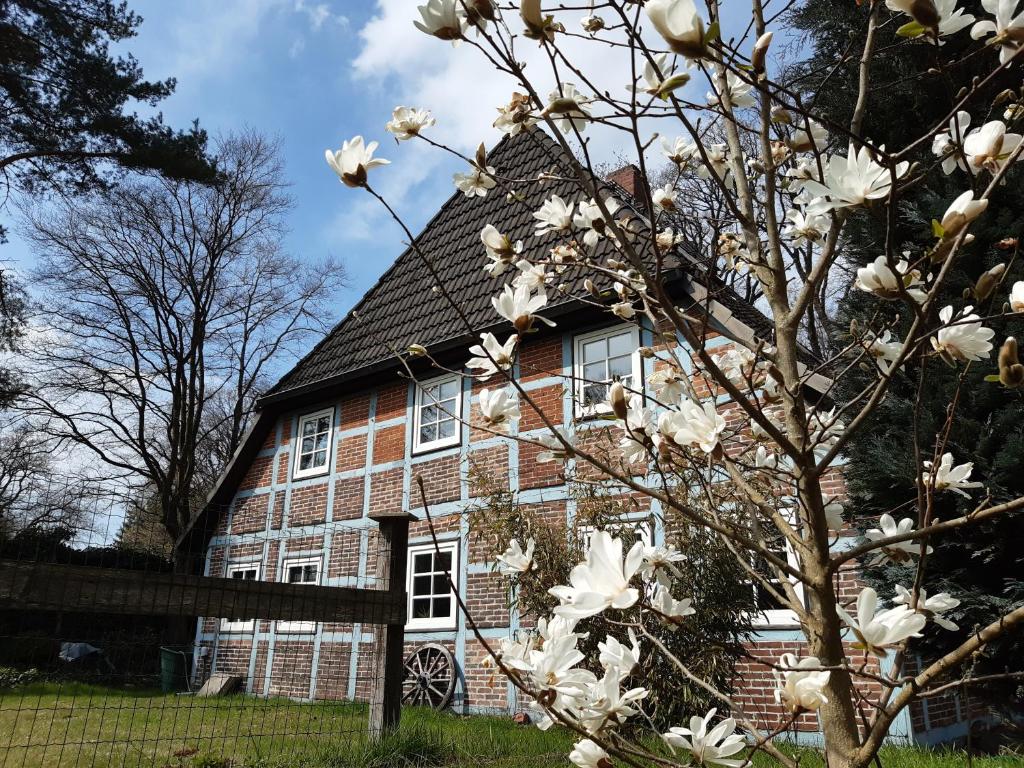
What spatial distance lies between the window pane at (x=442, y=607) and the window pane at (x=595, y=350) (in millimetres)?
3210

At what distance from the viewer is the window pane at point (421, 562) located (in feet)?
29.3

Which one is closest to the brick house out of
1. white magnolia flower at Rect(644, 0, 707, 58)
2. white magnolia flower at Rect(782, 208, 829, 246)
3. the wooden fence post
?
the wooden fence post

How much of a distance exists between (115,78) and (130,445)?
8.60 metres

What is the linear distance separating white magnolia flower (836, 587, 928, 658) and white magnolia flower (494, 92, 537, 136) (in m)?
1.12

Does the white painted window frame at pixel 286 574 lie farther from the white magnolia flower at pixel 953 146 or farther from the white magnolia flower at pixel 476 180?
the white magnolia flower at pixel 953 146

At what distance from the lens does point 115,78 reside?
973cm

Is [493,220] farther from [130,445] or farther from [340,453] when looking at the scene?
[130,445]

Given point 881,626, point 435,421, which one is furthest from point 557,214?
point 435,421

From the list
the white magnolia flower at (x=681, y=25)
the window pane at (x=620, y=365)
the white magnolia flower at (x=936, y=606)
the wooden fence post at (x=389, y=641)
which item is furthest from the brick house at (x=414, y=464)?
the white magnolia flower at (x=681, y=25)

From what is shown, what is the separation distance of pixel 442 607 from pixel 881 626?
26.2 feet

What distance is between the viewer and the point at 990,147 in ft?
3.41

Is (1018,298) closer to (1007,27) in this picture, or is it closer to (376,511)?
(1007,27)

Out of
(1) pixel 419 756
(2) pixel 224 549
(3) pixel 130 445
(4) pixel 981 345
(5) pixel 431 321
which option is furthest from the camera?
(3) pixel 130 445

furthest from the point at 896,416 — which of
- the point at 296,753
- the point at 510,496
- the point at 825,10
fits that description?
the point at 296,753
